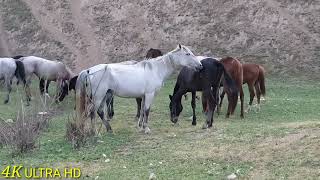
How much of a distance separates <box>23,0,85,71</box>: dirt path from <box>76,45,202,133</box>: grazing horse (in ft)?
57.8

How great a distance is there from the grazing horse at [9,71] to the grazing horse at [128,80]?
7.82 metres

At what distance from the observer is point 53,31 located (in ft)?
108

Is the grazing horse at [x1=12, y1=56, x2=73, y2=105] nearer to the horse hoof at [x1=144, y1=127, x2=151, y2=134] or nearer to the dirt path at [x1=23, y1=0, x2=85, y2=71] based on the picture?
the horse hoof at [x1=144, y1=127, x2=151, y2=134]

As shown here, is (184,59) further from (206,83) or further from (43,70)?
(43,70)

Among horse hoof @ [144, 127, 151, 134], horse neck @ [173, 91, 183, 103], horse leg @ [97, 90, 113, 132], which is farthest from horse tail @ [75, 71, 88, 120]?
horse neck @ [173, 91, 183, 103]

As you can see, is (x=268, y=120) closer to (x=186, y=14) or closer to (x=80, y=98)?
(x=80, y=98)

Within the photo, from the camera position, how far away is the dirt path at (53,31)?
30875 millimetres

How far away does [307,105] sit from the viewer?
58.4ft

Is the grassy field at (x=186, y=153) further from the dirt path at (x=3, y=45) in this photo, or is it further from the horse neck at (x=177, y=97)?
the dirt path at (x=3, y=45)

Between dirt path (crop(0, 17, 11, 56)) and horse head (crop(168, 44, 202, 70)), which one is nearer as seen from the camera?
horse head (crop(168, 44, 202, 70))

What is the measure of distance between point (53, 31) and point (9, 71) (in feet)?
45.2

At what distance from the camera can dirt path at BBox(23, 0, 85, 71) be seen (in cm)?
3088

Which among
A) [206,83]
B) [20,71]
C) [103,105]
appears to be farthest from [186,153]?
[20,71]

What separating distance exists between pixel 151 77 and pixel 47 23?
72.9 ft
